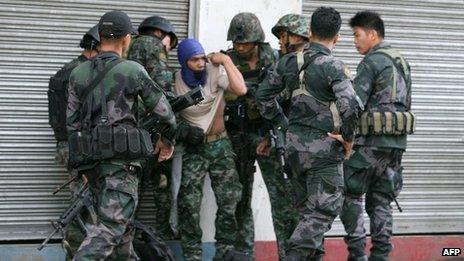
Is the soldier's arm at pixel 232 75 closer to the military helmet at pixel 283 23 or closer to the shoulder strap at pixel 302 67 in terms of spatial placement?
the military helmet at pixel 283 23

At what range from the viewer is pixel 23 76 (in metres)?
8.30

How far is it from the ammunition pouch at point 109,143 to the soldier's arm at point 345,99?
1.33 meters

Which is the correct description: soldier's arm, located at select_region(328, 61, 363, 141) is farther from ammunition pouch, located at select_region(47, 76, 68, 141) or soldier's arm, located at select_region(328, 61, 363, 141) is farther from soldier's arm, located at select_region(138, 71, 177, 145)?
ammunition pouch, located at select_region(47, 76, 68, 141)

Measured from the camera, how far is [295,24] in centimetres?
836

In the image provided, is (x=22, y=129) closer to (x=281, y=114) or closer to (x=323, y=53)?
(x=281, y=114)

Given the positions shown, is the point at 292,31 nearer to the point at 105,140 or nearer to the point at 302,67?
the point at 302,67

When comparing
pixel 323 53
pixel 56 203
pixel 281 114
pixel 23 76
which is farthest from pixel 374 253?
pixel 23 76

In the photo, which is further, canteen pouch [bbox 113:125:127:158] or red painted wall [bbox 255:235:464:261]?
red painted wall [bbox 255:235:464:261]

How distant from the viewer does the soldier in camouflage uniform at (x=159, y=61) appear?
8086 millimetres

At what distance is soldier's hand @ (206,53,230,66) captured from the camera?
8.27 m

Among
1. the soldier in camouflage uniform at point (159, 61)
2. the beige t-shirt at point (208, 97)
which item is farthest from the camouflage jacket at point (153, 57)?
the beige t-shirt at point (208, 97)

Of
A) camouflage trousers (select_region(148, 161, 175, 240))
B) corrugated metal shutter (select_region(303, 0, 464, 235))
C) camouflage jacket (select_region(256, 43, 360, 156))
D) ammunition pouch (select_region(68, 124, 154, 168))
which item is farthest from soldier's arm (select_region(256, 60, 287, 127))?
corrugated metal shutter (select_region(303, 0, 464, 235))

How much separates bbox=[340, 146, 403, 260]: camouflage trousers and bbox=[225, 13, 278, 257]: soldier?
62 cm

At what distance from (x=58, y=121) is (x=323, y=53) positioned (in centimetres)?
217
